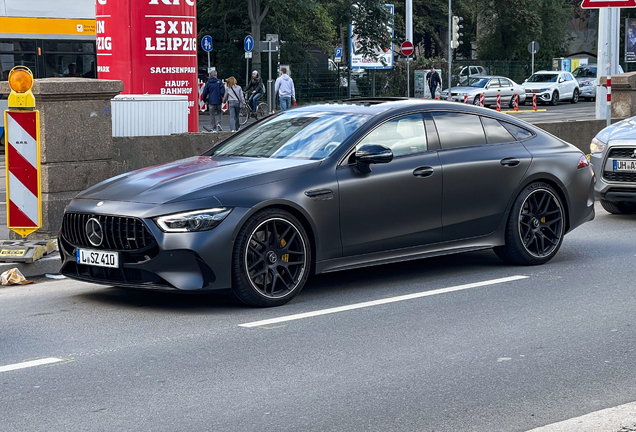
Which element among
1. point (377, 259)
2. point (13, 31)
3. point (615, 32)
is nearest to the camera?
point (377, 259)

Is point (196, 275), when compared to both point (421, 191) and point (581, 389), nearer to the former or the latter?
point (421, 191)

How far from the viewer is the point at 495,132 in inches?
346

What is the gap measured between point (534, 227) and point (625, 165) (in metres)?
3.45

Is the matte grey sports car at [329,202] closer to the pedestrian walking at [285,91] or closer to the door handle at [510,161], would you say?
the door handle at [510,161]

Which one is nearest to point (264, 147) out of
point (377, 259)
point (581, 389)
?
point (377, 259)

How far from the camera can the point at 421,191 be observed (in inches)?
315

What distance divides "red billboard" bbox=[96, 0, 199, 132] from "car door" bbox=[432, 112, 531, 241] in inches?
392

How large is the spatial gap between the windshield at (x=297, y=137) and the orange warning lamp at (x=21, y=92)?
186 cm

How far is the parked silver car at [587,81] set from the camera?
176 feet

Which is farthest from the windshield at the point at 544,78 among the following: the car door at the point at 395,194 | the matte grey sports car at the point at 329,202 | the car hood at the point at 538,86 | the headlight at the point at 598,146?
the car door at the point at 395,194

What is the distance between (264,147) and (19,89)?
2.49m

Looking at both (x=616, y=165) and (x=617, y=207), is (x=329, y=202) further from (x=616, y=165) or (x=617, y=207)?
(x=617, y=207)

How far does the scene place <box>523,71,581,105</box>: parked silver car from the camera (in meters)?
49.1

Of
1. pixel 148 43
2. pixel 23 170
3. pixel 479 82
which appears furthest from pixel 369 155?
pixel 479 82
